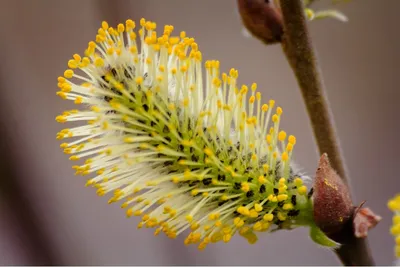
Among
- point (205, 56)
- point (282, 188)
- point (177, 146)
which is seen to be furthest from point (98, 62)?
point (205, 56)

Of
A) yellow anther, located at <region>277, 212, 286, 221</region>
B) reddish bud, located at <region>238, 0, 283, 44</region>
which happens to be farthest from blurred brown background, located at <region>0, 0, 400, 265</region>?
yellow anther, located at <region>277, 212, 286, 221</region>

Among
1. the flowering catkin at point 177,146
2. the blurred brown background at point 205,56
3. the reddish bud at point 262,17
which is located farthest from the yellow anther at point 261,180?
the blurred brown background at point 205,56

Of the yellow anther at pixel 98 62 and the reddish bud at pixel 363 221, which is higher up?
the yellow anther at pixel 98 62

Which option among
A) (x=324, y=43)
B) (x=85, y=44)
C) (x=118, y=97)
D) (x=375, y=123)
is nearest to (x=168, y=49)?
(x=118, y=97)

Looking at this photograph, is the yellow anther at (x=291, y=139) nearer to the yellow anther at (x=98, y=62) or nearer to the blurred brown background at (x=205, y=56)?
the yellow anther at (x=98, y=62)

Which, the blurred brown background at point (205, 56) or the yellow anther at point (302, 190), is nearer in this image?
the yellow anther at point (302, 190)

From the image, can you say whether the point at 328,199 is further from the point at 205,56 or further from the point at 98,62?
the point at 205,56
